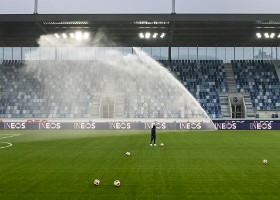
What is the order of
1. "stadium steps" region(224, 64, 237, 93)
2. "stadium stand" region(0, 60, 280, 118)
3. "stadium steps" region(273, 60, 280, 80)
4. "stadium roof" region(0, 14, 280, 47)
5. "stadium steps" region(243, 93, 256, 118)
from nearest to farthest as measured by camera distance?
"stadium roof" region(0, 14, 280, 47), "stadium steps" region(243, 93, 256, 118), "stadium stand" region(0, 60, 280, 118), "stadium steps" region(224, 64, 237, 93), "stadium steps" region(273, 60, 280, 80)

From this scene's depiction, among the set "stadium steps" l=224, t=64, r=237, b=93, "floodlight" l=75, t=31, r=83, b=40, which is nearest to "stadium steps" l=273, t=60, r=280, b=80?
"stadium steps" l=224, t=64, r=237, b=93

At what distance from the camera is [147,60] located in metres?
62.8

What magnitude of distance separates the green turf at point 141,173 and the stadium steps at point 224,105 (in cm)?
2800

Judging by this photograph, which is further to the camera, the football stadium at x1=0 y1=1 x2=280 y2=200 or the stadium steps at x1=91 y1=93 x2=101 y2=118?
the stadium steps at x1=91 y1=93 x2=101 y2=118

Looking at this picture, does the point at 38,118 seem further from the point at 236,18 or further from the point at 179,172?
the point at 179,172

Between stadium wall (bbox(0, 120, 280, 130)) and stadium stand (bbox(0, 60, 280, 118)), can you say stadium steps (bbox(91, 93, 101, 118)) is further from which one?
stadium wall (bbox(0, 120, 280, 130))

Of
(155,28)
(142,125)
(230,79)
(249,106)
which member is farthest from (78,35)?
(249,106)

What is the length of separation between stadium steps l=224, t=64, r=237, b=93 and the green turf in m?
32.3

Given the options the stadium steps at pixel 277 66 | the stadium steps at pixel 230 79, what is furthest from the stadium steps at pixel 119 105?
the stadium steps at pixel 277 66

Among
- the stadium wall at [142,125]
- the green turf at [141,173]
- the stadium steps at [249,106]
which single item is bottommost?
the green turf at [141,173]

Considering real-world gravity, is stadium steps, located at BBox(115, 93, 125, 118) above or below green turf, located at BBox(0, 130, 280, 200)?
above

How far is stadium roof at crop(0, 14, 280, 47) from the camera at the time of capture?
143 ft

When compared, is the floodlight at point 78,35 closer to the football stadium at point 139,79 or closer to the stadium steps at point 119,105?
the football stadium at point 139,79

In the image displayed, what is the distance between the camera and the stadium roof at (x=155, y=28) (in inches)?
1721
